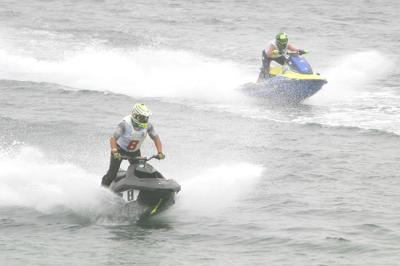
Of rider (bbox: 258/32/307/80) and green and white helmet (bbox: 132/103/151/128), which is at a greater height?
rider (bbox: 258/32/307/80)

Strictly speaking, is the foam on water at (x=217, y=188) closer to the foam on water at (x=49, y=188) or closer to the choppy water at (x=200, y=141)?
the choppy water at (x=200, y=141)

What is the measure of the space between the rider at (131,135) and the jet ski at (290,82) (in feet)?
37.7

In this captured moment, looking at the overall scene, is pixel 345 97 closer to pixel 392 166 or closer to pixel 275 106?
pixel 275 106

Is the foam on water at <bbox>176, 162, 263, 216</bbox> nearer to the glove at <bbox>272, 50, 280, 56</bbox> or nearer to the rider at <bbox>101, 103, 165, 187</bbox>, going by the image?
the rider at <bbox>101, 103, 165, 187</bbox>

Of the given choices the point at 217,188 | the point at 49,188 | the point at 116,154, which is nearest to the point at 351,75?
the point at 217,188

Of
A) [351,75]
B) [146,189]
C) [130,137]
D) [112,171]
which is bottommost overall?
[146,189]

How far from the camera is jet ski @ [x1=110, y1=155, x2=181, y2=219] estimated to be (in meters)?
15.0

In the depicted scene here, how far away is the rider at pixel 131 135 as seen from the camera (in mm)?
15227

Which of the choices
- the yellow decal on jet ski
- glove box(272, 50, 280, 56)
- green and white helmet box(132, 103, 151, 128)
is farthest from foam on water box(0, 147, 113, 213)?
the yellow decal on jet ski

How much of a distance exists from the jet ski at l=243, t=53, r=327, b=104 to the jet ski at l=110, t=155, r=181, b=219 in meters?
11.7

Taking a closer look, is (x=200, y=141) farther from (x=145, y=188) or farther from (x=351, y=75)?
(x=351, y=75)

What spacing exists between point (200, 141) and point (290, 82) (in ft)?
17.5

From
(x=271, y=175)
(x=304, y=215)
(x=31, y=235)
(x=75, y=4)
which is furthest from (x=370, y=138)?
(x=75, y=4)

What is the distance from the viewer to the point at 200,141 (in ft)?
72.7
